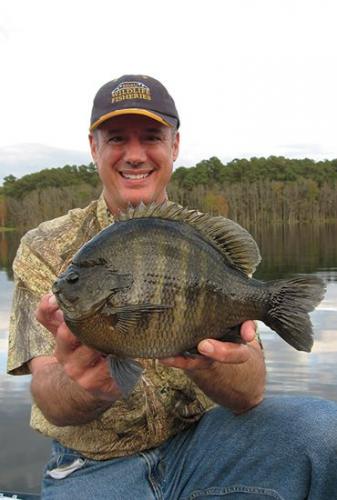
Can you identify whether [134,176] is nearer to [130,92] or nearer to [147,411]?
[130,92]

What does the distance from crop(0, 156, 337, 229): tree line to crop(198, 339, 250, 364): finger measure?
3024 inches

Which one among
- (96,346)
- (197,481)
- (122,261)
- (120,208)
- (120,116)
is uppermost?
(120,116)

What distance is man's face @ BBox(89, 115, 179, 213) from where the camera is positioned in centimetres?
388

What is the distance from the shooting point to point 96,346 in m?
2.52

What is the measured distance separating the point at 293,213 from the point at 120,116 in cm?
8827

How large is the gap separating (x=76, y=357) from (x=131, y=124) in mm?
1764

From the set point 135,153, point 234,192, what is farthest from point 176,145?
point 234,192

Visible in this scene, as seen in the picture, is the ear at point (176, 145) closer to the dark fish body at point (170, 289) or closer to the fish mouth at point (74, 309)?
the dark fish body at point (170, 289)

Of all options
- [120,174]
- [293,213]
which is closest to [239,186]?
[293,213]

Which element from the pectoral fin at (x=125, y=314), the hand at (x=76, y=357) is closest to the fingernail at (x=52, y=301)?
the hand at (x=76, y=357)

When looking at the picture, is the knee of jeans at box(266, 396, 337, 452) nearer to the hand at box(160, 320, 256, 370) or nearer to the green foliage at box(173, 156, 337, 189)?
the hand at box(160, 320, 256, 370)

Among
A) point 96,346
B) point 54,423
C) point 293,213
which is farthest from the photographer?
point 293,213

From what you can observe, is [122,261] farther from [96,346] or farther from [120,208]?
[120,208]

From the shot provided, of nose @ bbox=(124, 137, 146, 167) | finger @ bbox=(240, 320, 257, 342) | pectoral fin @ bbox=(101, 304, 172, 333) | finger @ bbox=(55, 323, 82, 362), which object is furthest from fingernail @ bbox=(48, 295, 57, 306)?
nose @ bbox=(124, 137, 146, 167)
